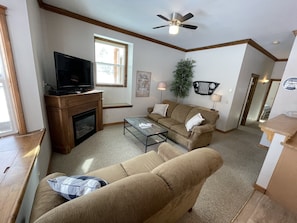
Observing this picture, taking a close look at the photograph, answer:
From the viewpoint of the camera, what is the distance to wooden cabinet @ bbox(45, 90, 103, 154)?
2238 millimetres

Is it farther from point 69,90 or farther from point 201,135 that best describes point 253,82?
point 69,90

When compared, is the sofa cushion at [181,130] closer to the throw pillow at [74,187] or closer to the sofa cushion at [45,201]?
the throw pillow at [74,187]

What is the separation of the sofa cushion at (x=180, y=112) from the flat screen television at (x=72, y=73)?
7.95 feet

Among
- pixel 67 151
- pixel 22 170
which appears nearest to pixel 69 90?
pixel 67 151

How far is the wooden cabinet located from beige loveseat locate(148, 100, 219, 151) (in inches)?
80.9

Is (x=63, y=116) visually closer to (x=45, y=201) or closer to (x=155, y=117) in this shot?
(x=45, y=201)

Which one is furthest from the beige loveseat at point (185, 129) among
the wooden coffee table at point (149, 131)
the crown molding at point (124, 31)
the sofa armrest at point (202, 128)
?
the crown molding at point (124, 31)

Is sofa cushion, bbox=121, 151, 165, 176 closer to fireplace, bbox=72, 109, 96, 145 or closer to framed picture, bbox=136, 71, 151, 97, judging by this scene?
fireplace, bbox=72, 109, 96, 145

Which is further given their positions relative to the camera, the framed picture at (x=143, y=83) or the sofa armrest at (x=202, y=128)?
the framed picture at (x=143, y=83)

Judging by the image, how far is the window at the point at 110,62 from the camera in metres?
3.67

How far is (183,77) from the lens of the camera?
4.79 metres

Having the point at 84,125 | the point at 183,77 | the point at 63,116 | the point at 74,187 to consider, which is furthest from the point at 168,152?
the point at 183,77

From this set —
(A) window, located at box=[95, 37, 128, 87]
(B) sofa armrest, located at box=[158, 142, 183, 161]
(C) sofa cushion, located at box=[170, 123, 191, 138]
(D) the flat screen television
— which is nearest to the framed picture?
(A) window, located at box=[95, 37, 128, 87]

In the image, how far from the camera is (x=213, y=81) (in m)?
4.26
